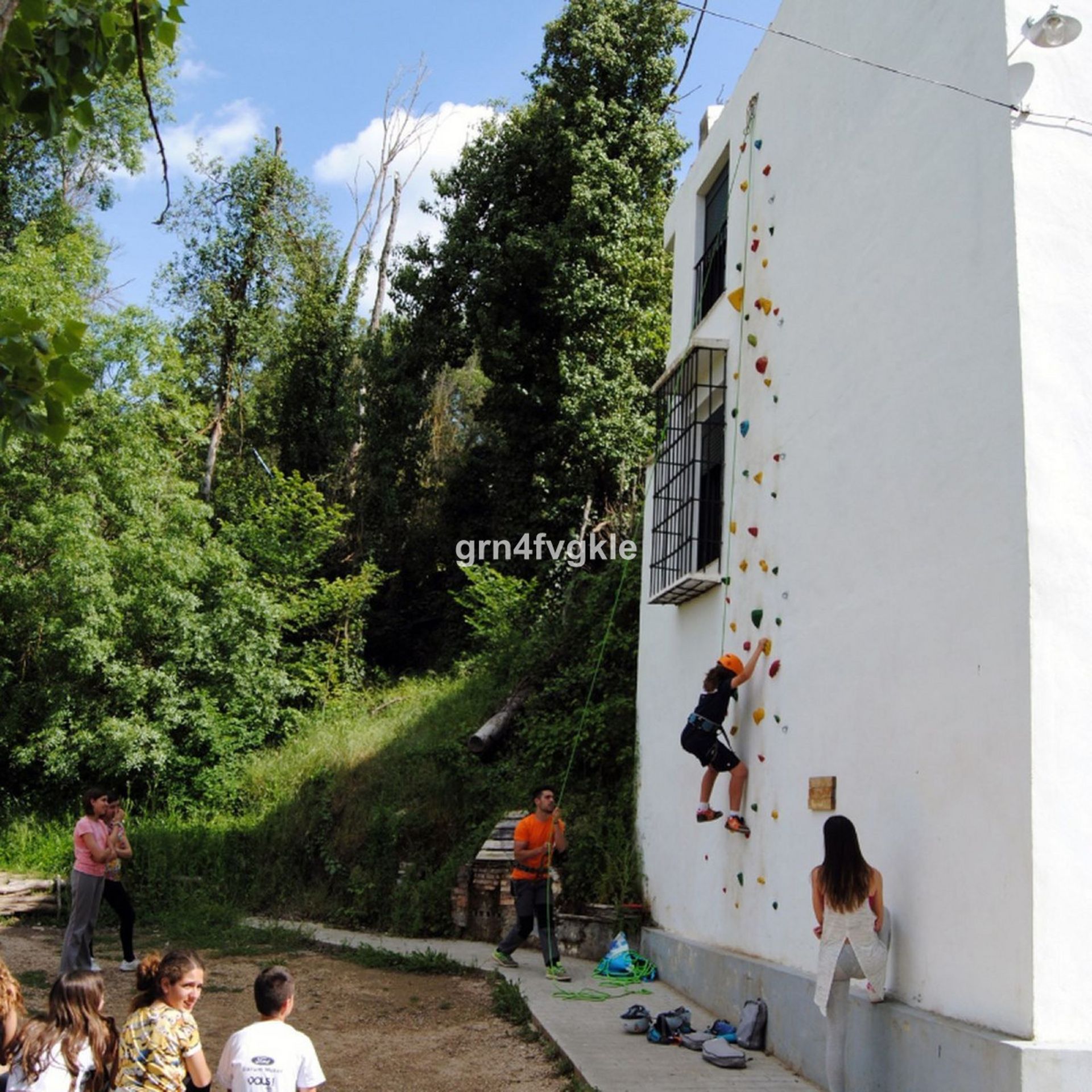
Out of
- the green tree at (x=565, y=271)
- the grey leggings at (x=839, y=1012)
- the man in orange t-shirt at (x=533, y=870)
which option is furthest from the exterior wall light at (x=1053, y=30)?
the green tree at (x=565, y=271)

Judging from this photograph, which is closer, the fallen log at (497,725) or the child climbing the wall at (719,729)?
the child climbing the wall at (719,729)

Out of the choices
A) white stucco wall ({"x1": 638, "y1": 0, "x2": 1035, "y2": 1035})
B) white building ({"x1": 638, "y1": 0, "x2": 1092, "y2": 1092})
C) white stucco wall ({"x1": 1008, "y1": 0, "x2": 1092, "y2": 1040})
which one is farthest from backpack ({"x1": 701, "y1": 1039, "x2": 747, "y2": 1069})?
white stucco wall ({"x1": 1008, "y1": 0, "x2": 1092, "y2": 1040})

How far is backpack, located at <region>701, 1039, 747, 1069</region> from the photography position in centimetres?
647

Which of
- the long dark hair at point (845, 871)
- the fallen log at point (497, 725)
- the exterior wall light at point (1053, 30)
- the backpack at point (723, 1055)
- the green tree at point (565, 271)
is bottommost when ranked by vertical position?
the backpack at point (723, 1055)

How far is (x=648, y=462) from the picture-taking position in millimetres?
11430

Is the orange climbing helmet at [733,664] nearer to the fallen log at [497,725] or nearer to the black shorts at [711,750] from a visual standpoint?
the black shorts at [711,750]

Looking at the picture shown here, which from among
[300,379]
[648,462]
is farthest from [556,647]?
[300,379]

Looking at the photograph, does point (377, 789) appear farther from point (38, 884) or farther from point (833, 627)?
point (833, 627)

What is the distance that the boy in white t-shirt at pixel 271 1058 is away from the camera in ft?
12.9

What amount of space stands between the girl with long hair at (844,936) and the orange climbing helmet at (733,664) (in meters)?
2.45

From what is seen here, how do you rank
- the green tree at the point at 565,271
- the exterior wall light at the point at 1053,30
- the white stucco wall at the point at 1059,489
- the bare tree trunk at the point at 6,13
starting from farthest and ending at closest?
1. the green tree at the point at 565,271
2. the exterior wall light at the point at 1053,30
3. the white stucco wall at the point at 1059,489
4. the bare tree trunk at the point at 6,13

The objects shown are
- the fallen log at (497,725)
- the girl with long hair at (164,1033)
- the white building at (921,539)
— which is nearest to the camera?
the girl with long hair at (164,1033)

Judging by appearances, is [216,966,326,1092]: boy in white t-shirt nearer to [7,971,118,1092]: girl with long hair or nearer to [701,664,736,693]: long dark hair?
[7,971,118,1092]: girl with long hair

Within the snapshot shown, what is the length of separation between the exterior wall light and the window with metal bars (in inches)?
165
